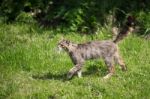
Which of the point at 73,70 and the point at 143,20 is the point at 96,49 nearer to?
the point at 73,70

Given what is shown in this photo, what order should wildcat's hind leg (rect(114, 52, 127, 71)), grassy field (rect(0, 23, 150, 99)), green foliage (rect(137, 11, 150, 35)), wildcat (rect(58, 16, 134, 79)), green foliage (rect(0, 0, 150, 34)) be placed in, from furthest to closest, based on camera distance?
green foliage (rect(0, 0, 150, 34)) → green foliage (rect(137, 11, 150, 35)) → wildcat's hind leg (rect(114, 52, 127, 71)) → wildcat (rect(58, 16, 134, 79)) → grassy field (rect(0, 23, 150, 99))

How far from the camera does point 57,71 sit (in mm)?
9406

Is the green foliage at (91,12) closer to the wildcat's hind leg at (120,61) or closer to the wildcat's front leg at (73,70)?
the wildcat's hind leg at (120,61)

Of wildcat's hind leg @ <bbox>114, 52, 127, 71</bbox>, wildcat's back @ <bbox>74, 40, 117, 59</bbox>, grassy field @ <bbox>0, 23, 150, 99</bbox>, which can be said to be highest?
wildcat's back @ <bbox>74, 40, 117, 59</bbox>

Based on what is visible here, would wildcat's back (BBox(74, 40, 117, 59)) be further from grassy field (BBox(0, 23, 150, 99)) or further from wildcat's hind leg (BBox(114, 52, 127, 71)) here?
grassy field (BBox(0, 23, 150, 99))

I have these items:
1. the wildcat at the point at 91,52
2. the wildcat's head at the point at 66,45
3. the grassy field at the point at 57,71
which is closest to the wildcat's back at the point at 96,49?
the wildcat at the point at 91,52

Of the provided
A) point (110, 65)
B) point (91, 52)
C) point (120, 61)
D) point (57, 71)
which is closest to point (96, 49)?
point (91, 52)

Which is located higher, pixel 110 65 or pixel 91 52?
pixel 91 52

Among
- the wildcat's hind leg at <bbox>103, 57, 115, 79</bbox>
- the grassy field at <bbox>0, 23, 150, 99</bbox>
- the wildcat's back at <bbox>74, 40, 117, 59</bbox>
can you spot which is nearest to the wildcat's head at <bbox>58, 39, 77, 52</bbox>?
the wildcat's back at <bbox>74, 40, 117, 59</bbox>

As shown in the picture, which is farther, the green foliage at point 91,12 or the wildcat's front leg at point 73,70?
the green foliage at point 91,12

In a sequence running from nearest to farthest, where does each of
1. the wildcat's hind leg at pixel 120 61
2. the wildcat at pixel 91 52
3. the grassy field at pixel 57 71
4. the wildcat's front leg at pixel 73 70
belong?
the grassy field at pixel 57 71, the wildcat's front leg at pixel 73 70, the wildcat at pixel 91 52, the wildcat's hind leg at pixel 120 61

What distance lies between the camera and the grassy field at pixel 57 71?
8.42 meters

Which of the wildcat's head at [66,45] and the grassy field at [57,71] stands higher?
the wildcat's head at [66,45]

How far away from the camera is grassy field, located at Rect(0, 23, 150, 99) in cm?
842
